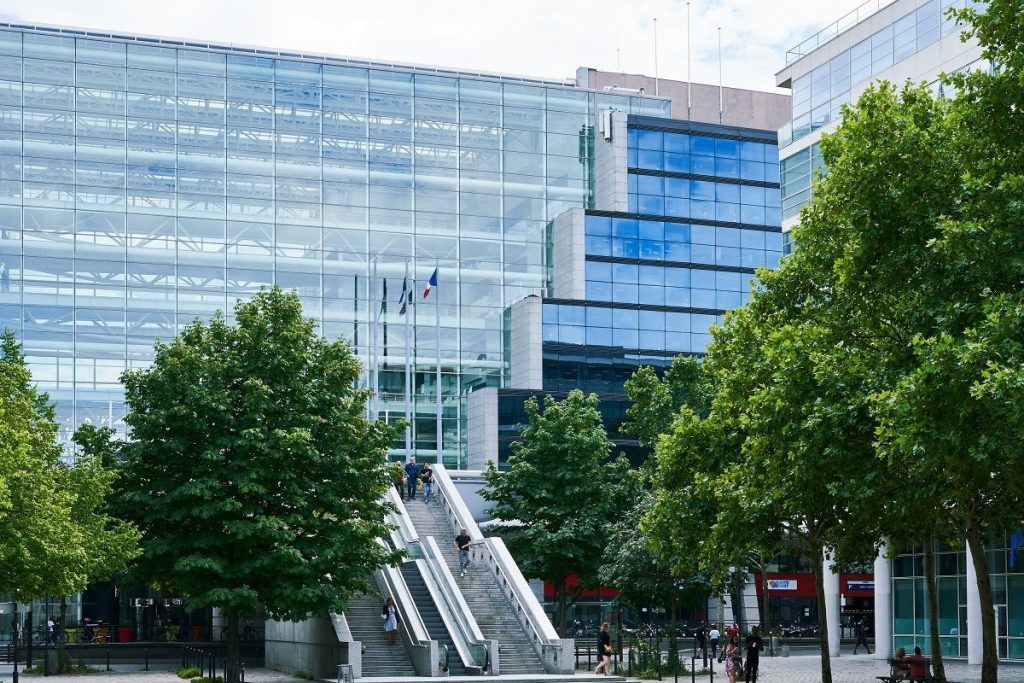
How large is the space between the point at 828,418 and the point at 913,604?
25015 mm

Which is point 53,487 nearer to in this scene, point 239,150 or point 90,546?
point 90,546

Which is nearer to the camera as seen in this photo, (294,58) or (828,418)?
(828,418)

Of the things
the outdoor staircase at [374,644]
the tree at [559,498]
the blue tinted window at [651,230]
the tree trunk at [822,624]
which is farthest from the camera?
the blue tinted window at [651,230]

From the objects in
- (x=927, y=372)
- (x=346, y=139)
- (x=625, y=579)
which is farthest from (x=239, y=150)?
(x=927, y=372)

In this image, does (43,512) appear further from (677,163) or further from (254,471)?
(677,163)

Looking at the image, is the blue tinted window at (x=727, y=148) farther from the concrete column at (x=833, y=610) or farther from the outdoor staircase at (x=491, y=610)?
the outdoor staircase at (x=491, y=610)

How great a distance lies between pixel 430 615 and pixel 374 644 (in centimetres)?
237

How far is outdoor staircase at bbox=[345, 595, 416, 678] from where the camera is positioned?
38969 mm

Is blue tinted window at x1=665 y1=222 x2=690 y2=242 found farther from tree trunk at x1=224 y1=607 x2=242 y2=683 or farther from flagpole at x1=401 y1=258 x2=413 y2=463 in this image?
tree trunk at x1=224 y1=607 x2=242 y2=683

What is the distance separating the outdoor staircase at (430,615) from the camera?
39719mm

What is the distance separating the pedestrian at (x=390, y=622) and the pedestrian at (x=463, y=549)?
196 inches

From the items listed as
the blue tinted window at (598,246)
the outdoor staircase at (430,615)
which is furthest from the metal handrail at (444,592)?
the blue tinted window at (598,246)

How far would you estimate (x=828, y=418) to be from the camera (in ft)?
94.0

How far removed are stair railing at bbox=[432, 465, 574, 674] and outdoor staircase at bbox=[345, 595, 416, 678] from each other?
3.83m
